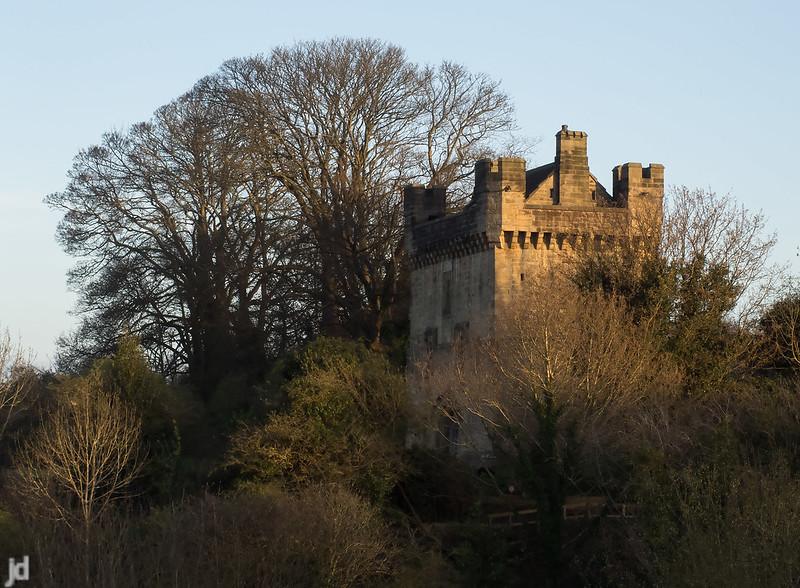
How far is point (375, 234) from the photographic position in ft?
174

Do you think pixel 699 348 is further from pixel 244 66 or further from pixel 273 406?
pixel 244 66

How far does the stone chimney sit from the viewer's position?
4494 cm

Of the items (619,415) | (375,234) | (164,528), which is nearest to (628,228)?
(619,415)

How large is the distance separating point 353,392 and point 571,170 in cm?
891

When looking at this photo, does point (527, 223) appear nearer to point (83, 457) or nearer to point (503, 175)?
point (503, 175)

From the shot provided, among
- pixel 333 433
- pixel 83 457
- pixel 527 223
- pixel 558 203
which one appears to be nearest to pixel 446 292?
pixel 527 223

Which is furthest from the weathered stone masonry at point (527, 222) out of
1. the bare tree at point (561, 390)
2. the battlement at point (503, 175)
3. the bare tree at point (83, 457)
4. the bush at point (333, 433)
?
the bare tree at point (83, 457)

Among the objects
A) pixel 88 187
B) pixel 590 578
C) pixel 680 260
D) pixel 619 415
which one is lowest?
pixel 590 578

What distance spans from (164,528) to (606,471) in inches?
370

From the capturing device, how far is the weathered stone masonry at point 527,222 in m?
44.3

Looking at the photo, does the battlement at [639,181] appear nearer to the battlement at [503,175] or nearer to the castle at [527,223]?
the castle at [527,223]

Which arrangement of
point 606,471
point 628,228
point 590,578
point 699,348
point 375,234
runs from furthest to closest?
point 375,234 < point 628,228 < point 699,348 < point 606,471 < point 590,578

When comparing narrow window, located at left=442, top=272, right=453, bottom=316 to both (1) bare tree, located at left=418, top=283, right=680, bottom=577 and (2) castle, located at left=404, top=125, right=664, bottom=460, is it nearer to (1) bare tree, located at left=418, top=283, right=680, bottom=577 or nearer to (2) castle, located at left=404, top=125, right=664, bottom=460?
(2) castle, located at left=404, top=125, right=664, bottom=460

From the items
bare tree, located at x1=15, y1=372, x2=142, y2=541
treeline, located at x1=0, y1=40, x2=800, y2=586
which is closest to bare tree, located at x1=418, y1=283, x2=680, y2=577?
treeline, located at x1=0, y1=40, x2=800, y2=586
